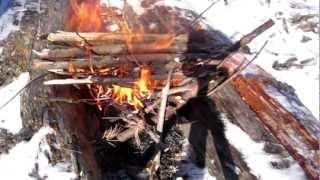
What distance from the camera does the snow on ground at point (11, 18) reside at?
6.09 meters

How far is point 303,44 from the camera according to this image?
26.1 feet

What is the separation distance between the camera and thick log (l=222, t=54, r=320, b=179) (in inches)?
164

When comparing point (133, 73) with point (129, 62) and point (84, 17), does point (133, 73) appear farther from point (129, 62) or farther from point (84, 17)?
point (84, 17)

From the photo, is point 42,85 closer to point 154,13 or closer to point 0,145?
point 0,145

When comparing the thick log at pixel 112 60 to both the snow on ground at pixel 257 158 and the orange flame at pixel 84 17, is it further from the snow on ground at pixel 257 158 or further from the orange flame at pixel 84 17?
the orange flame at pixel 84 17

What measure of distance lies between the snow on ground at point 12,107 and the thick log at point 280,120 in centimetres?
209

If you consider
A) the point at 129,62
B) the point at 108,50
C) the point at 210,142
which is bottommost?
the point at 210,142

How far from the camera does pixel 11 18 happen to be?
6.66 metres

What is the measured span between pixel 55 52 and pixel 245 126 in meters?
1.95

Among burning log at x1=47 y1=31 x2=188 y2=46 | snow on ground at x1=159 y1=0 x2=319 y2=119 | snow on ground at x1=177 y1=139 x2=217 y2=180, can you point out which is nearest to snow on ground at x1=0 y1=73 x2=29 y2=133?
burning log at x1=47 y1=31 x2=188 y2=46

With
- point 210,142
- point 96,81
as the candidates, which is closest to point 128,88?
point 96,81

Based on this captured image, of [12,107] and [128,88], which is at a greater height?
[128,88]

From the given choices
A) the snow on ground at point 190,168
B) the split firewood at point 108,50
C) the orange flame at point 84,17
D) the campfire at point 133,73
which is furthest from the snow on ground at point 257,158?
the orange flame at point 84,17

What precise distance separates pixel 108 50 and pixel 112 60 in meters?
0.12
